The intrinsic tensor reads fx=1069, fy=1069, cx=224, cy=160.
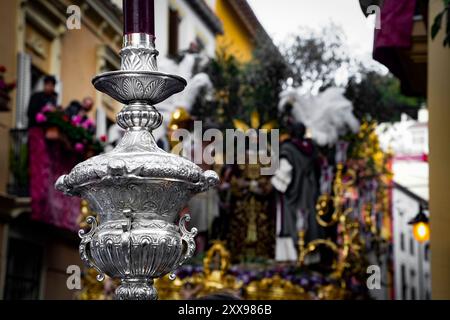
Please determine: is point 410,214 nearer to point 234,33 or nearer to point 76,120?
point 234,33

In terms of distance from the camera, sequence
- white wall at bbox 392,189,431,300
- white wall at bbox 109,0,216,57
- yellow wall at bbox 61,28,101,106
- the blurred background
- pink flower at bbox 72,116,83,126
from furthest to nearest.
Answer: white wall at bbox 392,189,431,300 < white wall at bbox 109,0,216,57 < yellow wall at bbox 61,28,101,106 < pink flower at bbox 72,116,83,126 < the blurred background

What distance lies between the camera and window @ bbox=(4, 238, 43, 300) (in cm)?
1512

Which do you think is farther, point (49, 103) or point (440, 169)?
point (49, 103)

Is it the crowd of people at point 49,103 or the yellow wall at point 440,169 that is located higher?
the crowd of people at point 49,103

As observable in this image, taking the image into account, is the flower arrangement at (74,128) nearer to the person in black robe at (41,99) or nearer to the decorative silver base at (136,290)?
the person in black robe at (41,99)

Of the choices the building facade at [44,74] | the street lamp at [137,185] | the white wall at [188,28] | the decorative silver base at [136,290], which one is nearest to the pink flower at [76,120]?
the building facade at [44,74]

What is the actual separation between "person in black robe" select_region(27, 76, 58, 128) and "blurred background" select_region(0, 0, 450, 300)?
0.07 feet

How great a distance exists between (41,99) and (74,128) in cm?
74

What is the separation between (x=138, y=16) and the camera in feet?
14.6

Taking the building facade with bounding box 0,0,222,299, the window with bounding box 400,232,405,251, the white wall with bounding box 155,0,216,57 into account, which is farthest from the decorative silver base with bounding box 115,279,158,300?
the window with bounding box 400,232,405,251

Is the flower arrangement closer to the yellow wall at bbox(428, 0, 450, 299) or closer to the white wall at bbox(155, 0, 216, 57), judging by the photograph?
the white wall at bbox(155, 0, 216, 57)

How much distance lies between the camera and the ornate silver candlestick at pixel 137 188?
4215 millimetres

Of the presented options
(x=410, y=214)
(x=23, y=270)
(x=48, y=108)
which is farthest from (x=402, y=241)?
(x=48, y=108)

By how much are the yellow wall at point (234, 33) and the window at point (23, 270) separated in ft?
13.6
